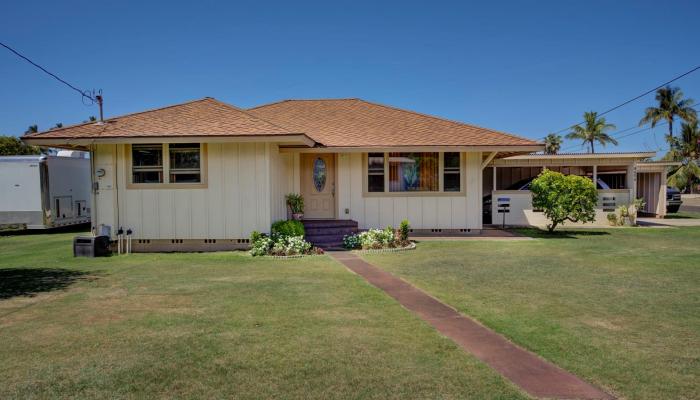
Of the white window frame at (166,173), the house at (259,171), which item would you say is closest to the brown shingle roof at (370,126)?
the house at (259,171)

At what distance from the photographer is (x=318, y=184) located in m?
15.4

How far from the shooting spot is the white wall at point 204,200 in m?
12.6

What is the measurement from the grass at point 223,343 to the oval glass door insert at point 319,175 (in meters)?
6.97

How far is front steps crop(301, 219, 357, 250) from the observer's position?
44.0 ft

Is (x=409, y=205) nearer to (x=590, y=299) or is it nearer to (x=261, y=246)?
(x=261, y=246)

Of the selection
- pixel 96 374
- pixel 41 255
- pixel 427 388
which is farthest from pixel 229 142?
pixel 427 388

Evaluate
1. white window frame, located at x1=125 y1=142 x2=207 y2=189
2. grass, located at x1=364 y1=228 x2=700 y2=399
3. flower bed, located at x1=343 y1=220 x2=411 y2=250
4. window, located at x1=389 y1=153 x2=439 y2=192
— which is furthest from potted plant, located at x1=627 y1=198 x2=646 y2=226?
white window frame, located at x1=125 y1=142 x2=207 y2=189

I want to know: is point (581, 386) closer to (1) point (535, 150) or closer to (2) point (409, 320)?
(2) point (409, 320)

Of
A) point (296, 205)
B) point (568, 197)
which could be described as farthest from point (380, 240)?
point (568, 197)

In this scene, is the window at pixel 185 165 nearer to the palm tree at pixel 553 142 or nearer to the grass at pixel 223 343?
the grass at pixel 223 343

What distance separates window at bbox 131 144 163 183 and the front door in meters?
4.35

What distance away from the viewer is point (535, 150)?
14594 millimetres

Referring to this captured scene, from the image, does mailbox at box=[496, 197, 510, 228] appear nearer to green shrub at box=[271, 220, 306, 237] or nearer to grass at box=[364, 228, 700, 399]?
grass at box=[364, 228, 700, 399]

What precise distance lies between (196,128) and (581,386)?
35.6ft
